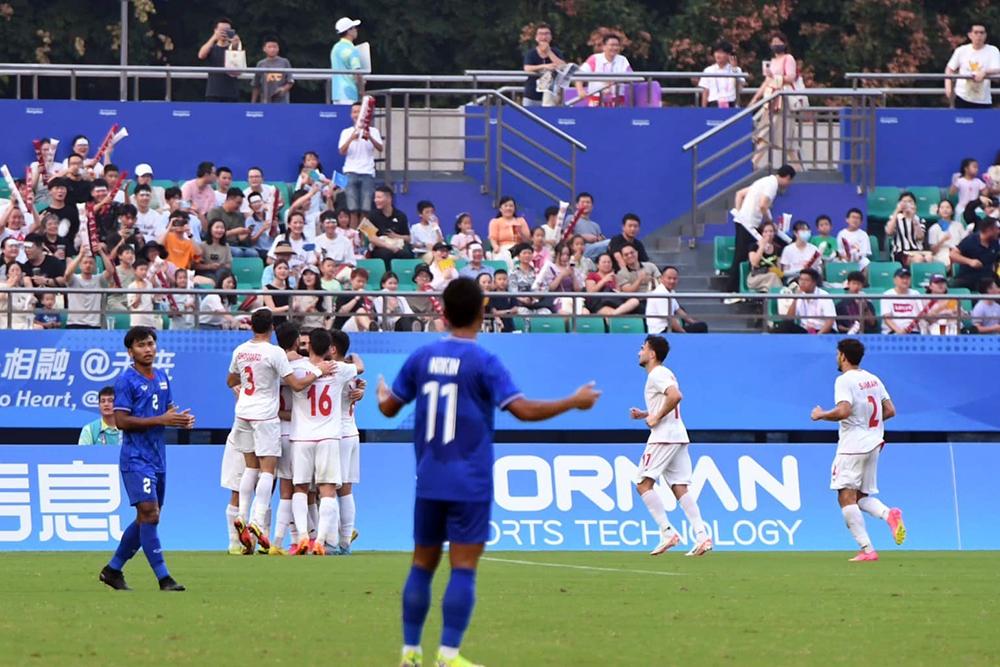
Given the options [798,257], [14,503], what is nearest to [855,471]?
[798,257]

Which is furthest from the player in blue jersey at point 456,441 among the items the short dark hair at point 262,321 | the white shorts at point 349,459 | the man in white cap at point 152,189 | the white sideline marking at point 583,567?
the man in white cap at point 152,189

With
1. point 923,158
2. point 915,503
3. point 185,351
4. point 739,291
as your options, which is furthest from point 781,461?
point 923,158

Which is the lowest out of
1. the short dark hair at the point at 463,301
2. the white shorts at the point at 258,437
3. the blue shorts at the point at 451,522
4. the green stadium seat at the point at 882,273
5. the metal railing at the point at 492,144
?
the white shorts at the point at 258,437

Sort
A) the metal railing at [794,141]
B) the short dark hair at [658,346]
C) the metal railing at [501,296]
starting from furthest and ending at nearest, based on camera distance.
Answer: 1. the metal railing at [794,141]
2. the metal railing at [501,296]
3. the short dark hair at [658,346]

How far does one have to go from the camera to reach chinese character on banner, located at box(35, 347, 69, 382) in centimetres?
2089

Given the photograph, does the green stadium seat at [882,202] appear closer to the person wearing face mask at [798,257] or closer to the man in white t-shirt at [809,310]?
the person wearing face mask at [798,257]

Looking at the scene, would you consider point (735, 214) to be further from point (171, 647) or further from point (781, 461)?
point (171, 647)

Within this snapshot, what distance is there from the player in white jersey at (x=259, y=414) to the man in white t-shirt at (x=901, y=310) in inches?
325

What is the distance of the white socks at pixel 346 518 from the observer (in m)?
18.1

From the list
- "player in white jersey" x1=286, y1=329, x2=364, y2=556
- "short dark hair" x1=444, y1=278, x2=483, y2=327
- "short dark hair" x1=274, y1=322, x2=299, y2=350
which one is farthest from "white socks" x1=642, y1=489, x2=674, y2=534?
"short dark hair" x1=444, y1=278, x2=483, y2=327

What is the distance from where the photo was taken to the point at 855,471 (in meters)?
17.2

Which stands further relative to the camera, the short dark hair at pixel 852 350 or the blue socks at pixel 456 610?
the short dark hair at pixel 852 350

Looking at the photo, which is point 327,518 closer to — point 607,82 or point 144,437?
point 144,437

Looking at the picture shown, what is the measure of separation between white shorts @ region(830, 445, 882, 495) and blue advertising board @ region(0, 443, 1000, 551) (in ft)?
10.2
